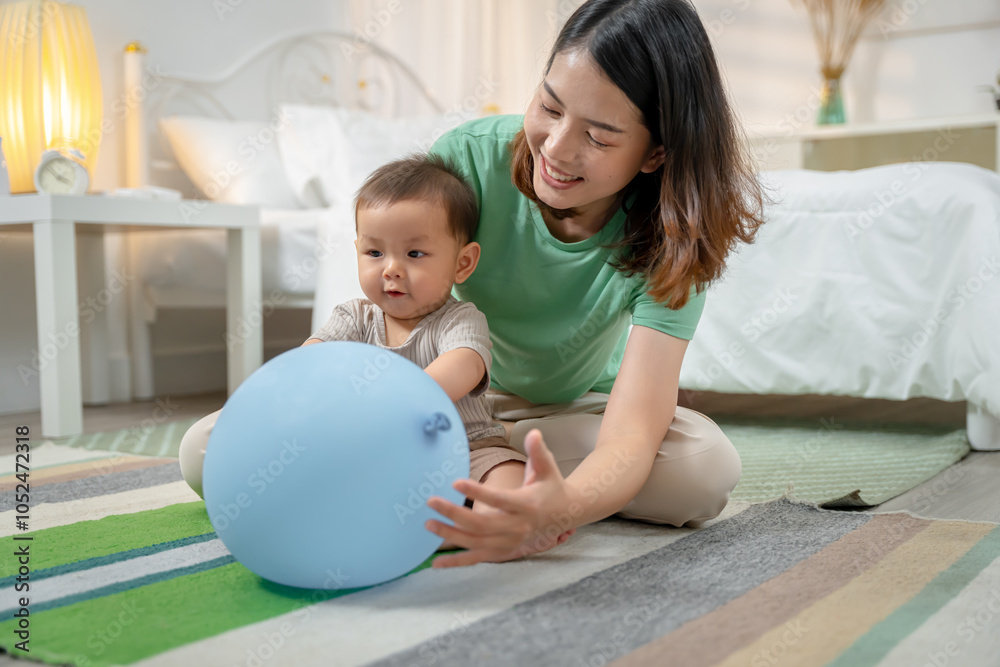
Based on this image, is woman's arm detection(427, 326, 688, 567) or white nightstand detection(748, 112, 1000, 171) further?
white nightstand detection(748, 112, 1000, 171)

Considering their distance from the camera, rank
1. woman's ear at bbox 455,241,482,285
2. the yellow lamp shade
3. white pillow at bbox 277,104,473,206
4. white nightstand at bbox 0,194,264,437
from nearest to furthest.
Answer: woman's ear at bbox 455,241,482,285 < white nightstand at bbox 0,194,264,437 < the yellow lamp shade < white pillow at bbox 277,104,473,206

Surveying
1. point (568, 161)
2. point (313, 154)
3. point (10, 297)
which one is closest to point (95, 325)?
point (10, 297)

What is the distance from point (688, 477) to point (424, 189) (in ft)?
1.56

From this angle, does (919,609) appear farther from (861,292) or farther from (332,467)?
(861,292)

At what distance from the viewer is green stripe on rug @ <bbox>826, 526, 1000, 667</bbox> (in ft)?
2.41

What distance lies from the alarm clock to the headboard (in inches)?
24.5

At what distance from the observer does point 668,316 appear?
104cm

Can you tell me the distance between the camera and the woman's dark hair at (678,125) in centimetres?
98

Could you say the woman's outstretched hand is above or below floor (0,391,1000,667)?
above

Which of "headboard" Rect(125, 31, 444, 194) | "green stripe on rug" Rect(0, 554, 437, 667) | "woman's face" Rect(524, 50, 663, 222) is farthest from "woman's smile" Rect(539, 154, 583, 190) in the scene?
"headboard" Rect(125, 31, 444, 194)

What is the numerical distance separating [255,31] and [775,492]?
2382mm

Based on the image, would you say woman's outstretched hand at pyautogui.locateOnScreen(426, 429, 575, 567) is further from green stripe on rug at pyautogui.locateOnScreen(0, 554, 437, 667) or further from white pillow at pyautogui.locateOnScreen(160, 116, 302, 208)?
white pillow at pyautogui.locateOnScreen(160, 116, 302, 208)

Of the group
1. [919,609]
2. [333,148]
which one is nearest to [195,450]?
[919,609]

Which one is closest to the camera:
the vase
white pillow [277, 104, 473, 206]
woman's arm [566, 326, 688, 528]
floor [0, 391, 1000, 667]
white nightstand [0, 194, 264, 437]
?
woman's arm [566, 326, 688, 528]
